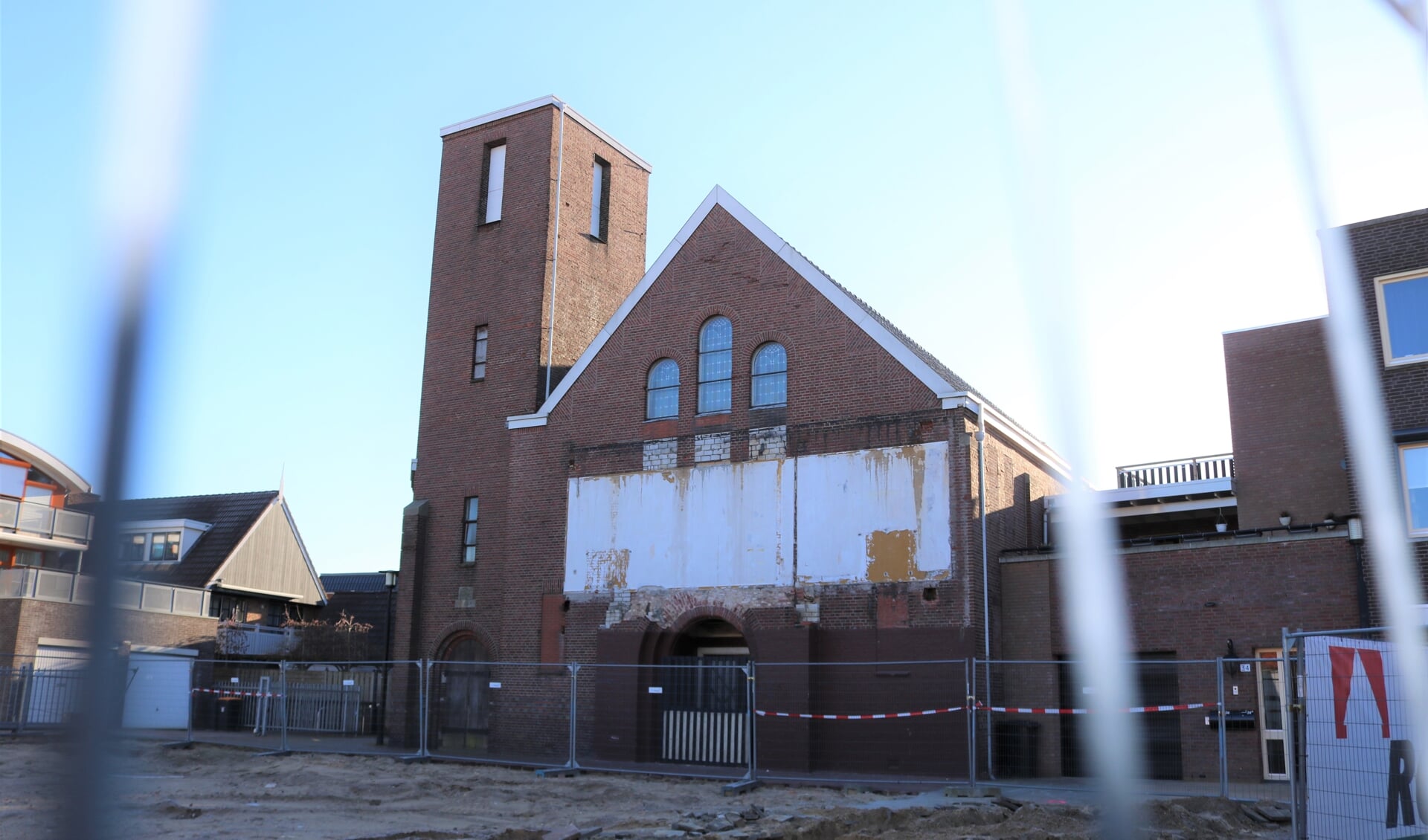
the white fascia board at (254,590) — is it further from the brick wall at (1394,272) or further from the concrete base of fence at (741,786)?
the brick wall at (1394,272)

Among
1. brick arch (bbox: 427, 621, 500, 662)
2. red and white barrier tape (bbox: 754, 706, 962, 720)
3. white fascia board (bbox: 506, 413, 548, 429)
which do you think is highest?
white fascia board (bbox: 506, 413, 548, 429)

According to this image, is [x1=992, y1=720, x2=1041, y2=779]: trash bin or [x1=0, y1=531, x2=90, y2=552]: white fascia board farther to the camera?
[x1=0, y1=531, x2=90, y2=552]: white fascia board

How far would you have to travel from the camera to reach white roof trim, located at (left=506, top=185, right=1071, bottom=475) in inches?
925

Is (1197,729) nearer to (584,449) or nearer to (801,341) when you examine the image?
(801,341)

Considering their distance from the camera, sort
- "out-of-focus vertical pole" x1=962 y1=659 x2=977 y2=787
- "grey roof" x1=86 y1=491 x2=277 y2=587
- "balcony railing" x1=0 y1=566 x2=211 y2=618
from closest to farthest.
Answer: "out-of-focus vertical pole" x1=962 y1=659 x2=977 y2=787 → "balcony railing" x1=0 y1=566 x2=211 y2=618 → "grey roof" x1=86 y1=491 x2=277 y2=587

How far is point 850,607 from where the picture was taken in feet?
75.6

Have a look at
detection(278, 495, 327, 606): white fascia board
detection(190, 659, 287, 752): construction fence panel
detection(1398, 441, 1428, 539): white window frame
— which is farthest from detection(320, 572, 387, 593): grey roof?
detection(1398, 441, 1428, 539): white window frame

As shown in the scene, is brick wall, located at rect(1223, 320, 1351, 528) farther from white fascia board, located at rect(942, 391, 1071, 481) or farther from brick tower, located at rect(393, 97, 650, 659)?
brick tower, located at rect(393, 97, 650, 659)

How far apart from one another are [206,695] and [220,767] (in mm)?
12828

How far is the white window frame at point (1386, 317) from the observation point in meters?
20.4

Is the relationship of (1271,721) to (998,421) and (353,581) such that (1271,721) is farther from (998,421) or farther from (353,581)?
(353,581)

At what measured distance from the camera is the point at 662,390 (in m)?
26.7

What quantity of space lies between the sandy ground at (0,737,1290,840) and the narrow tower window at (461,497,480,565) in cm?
789

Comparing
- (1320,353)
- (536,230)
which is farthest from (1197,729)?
(536,230)
